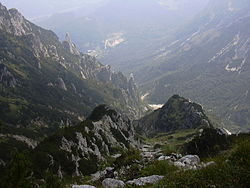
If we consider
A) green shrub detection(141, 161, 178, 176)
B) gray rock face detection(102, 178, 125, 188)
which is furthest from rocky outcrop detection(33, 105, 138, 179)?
green shrub detection(141, 161, 178, 176)

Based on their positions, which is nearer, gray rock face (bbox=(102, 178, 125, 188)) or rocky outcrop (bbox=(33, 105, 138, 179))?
gray rock face (bbox=(102, 178, 125, 188))

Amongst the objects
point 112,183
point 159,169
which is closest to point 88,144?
point 112,183

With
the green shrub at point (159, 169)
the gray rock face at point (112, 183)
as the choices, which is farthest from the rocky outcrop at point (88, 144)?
the green shrub at point (159, 169)

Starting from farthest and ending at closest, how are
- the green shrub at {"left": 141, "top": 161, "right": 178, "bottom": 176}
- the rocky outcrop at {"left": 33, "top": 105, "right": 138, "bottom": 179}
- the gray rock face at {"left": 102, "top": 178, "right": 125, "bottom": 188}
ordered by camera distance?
the rocky outcrop at {"left": 33, "top": 105, "right": 138, "bottom": 179}
the green shrub at {"left": 141, "top": 161, "right": 178, "bottom": 176}
the gray rock face at {"left": 102, "top": 178, "right": 125, "bottom": 188}

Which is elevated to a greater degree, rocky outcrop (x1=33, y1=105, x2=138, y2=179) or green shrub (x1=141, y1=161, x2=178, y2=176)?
rocky outcrop (x1=33, y1=105, x2=138, y2=179)

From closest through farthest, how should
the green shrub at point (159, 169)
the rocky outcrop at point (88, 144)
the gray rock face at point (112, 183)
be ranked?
the gray rock face at point (112, 183) → the green shrub at point (159, 169) → the rocky outcrop at point (88, 144)

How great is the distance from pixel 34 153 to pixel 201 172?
63.4 meters

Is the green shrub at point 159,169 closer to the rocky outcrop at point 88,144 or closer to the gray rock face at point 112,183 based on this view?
the gray rock face at point 112,183

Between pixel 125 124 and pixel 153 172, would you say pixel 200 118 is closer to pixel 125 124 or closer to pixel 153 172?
pixel 125 124

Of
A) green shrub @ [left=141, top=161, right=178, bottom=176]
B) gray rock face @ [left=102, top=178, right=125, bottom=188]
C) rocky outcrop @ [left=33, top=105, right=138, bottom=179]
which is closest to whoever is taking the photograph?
gray rock face @ [left=102, top=178, right=125, bottom=188]

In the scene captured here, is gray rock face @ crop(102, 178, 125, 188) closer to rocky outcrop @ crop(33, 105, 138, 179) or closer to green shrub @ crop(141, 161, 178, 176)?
green shrub @ crop(141, 161, 178, 176)

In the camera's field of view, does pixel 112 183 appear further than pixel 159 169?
No

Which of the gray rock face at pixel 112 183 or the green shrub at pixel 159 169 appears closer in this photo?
the gray rock face at pixel 112 183

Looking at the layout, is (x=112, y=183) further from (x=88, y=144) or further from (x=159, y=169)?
(x=88, y=144)
